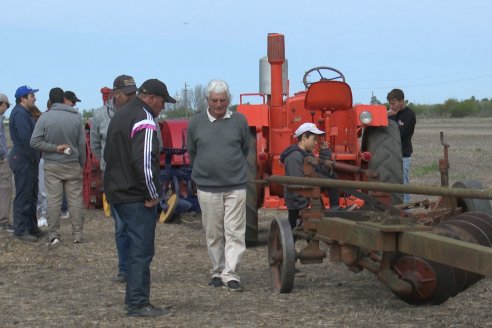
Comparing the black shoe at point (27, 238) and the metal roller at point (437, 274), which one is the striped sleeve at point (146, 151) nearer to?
the metal roller at point (437, 274)

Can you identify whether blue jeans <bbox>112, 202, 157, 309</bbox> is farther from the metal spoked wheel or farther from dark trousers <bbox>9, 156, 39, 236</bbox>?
dark trousers <bbox>9, 156, 39, 236</bbox>

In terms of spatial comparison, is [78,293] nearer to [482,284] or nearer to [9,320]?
[9,320]

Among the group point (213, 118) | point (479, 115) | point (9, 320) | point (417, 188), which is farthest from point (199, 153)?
point (479, 115)

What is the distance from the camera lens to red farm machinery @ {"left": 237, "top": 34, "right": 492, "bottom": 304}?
583cm

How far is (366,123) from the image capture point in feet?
32.8

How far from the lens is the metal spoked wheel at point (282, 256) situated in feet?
23.9

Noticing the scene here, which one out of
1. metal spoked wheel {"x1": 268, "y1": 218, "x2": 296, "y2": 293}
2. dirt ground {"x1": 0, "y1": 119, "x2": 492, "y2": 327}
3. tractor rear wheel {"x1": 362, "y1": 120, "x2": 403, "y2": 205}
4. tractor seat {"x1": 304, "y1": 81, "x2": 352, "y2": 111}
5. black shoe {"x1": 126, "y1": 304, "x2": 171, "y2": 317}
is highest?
tractor seat {"x1": 304, "y1": 81, "x2": 352, "y2": 111}

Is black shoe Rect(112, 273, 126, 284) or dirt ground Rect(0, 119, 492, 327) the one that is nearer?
dirt ground Rect(0, 119, 492, 327)

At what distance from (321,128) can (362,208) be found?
91.9 inches

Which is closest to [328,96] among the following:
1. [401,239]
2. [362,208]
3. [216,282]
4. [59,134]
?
[362,208]

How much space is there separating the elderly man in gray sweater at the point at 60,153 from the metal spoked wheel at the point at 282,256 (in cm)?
320

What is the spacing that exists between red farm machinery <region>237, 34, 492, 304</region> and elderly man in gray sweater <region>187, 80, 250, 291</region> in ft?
1.02

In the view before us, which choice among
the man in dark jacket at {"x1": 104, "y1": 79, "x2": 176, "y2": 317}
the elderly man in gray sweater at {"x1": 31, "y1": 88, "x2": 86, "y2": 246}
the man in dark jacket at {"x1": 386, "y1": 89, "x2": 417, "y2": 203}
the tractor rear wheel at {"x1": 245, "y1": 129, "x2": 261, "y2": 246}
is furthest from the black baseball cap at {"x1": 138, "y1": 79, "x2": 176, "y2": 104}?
the man in dark jacket at {"x1": 386, "y1": 89, "x2": 417, "y2": 203}

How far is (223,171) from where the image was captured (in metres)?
7.60
